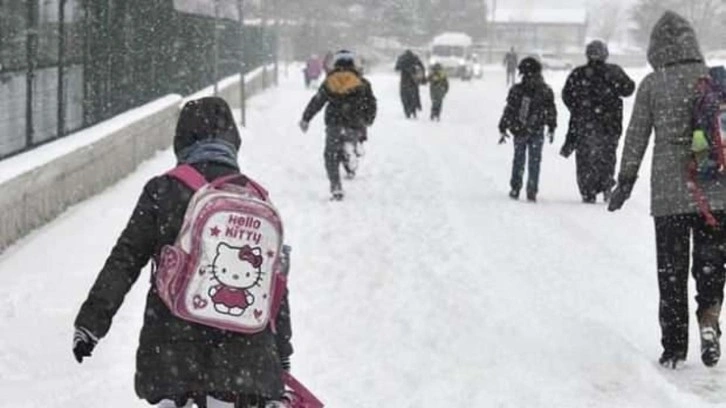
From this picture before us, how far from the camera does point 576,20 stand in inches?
5330

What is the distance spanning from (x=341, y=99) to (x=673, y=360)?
7438 millimetres

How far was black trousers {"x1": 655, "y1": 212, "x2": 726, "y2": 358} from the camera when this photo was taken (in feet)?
21.7

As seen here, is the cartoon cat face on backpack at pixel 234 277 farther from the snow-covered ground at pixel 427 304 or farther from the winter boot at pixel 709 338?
the winter boot at pixel 709 338

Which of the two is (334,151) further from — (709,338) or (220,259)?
(220,259)

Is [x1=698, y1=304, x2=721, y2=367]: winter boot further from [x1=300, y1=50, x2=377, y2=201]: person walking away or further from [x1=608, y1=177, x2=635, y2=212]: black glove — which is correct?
[x1=300, y1=50, x2=377, y2=201]: person walking away

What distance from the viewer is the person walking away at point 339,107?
13719 millimetres

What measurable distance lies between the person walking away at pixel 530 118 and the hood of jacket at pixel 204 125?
10.0 m

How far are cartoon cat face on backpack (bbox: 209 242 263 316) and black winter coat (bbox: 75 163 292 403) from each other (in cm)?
11

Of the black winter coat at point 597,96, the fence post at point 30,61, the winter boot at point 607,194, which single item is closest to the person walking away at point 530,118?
the black winter coat at point 597,96

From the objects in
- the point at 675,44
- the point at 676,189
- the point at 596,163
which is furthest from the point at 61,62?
the point at 676,189

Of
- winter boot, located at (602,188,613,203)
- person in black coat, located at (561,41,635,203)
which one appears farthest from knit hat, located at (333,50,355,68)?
winter boot, located at (602,188,613,203)

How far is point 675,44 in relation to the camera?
666 centimetres

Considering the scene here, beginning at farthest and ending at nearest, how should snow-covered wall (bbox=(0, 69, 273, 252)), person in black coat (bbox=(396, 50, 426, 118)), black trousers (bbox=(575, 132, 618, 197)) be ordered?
person in black coat (bbox=(396, 50, 426, 118)) → black trousers (bbox=(575, 132, 618, 197)) → snow-covered wall (bbox=(0, 69, 273, 252))

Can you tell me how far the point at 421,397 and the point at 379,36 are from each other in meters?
73.3
